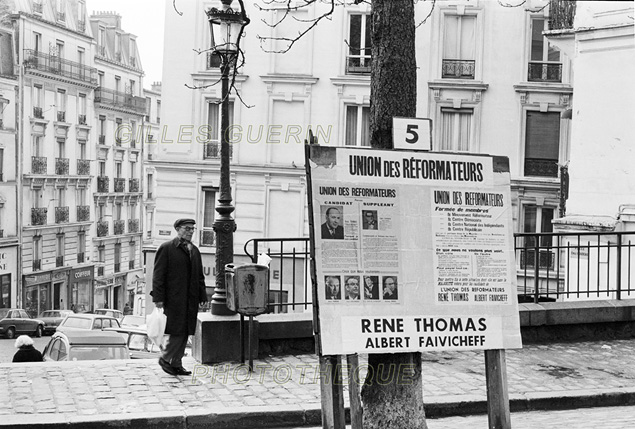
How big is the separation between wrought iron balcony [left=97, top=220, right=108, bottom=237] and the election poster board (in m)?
56.7

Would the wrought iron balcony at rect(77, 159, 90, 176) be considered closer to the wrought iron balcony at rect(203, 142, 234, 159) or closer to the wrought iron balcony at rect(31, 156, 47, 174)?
the wrought iron balcony at rect(31, 156, 47, 174)

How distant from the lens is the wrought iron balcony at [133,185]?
65938mm

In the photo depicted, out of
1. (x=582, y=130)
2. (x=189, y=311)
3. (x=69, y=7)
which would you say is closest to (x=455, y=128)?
(x=582, y=130)

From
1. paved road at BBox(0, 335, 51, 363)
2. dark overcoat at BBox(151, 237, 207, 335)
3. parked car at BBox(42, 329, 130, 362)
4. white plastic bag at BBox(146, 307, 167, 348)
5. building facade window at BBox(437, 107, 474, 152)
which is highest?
building facade window at BBox(437, 107, 474, 152)

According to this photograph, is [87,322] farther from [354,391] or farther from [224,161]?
[354,391]

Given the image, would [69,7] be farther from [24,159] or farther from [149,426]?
[149,426]

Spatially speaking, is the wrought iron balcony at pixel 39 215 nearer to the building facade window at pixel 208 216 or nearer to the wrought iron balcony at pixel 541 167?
the building facade window at pixel 208 216

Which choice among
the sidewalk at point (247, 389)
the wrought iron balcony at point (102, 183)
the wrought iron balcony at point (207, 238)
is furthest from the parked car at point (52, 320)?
the sidewalk at point (247, 389)

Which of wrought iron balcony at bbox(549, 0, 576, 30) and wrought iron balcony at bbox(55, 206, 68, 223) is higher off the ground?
wrought iron balcony at bbox(549, 0, 576, 30)

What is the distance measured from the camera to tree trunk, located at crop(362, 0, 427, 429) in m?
6.18

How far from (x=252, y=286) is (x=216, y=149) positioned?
23.8 m

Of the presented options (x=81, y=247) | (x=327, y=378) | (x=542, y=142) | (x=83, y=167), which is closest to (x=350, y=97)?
(x=542, y=142)

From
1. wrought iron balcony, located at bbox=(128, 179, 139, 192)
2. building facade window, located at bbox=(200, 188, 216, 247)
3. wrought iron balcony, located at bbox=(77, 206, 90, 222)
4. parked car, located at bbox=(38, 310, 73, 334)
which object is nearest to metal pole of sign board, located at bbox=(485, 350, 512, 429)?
building facade window, located at bbox=(200, 188, 216, 247)

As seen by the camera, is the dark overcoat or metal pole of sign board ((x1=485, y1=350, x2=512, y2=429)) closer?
metal pole of sign board ((x1=485, y1=350, x2=512, y2=429))
